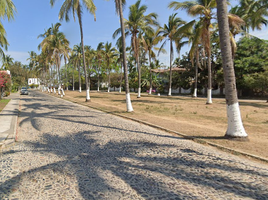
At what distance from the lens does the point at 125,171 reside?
4098 mm

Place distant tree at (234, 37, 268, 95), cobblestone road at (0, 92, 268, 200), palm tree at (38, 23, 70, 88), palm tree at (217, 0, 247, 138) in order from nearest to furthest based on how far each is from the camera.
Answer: cobblestone road at (0, 92, 268, 200)
palm tree at (217, 0, 247, 138)
distant tree at (234, 37, 268, 95)
palm tree at (38, 23, 70, 88)

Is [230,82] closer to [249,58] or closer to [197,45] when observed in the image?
[197,45]

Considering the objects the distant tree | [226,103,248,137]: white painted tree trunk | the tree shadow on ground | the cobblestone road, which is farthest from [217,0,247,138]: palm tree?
the distant tree

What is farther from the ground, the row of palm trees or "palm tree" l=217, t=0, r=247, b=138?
the row of palm trees

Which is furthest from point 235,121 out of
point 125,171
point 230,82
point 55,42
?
point 55,42

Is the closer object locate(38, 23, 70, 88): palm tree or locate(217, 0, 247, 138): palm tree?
locate(217, 0, 247, 138): palm tree

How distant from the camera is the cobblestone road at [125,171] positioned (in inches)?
129

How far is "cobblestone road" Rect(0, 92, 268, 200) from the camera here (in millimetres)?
3289

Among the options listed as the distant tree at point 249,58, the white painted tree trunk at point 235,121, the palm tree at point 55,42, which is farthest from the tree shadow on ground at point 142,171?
the palm tree at point 55,42

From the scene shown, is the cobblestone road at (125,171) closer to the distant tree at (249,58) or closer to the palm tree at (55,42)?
the distant tree at (249,58)

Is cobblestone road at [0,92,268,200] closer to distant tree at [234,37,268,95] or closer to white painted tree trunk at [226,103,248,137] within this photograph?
white painted tree trunk at [226,103,248,137]

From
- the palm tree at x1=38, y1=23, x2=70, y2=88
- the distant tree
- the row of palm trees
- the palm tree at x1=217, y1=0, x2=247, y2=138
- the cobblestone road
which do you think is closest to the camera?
the cobblestone road

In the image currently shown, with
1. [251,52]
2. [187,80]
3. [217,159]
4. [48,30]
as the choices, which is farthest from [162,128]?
[48,30]

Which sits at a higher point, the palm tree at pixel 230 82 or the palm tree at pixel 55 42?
the palm tree at pixel 55 42
